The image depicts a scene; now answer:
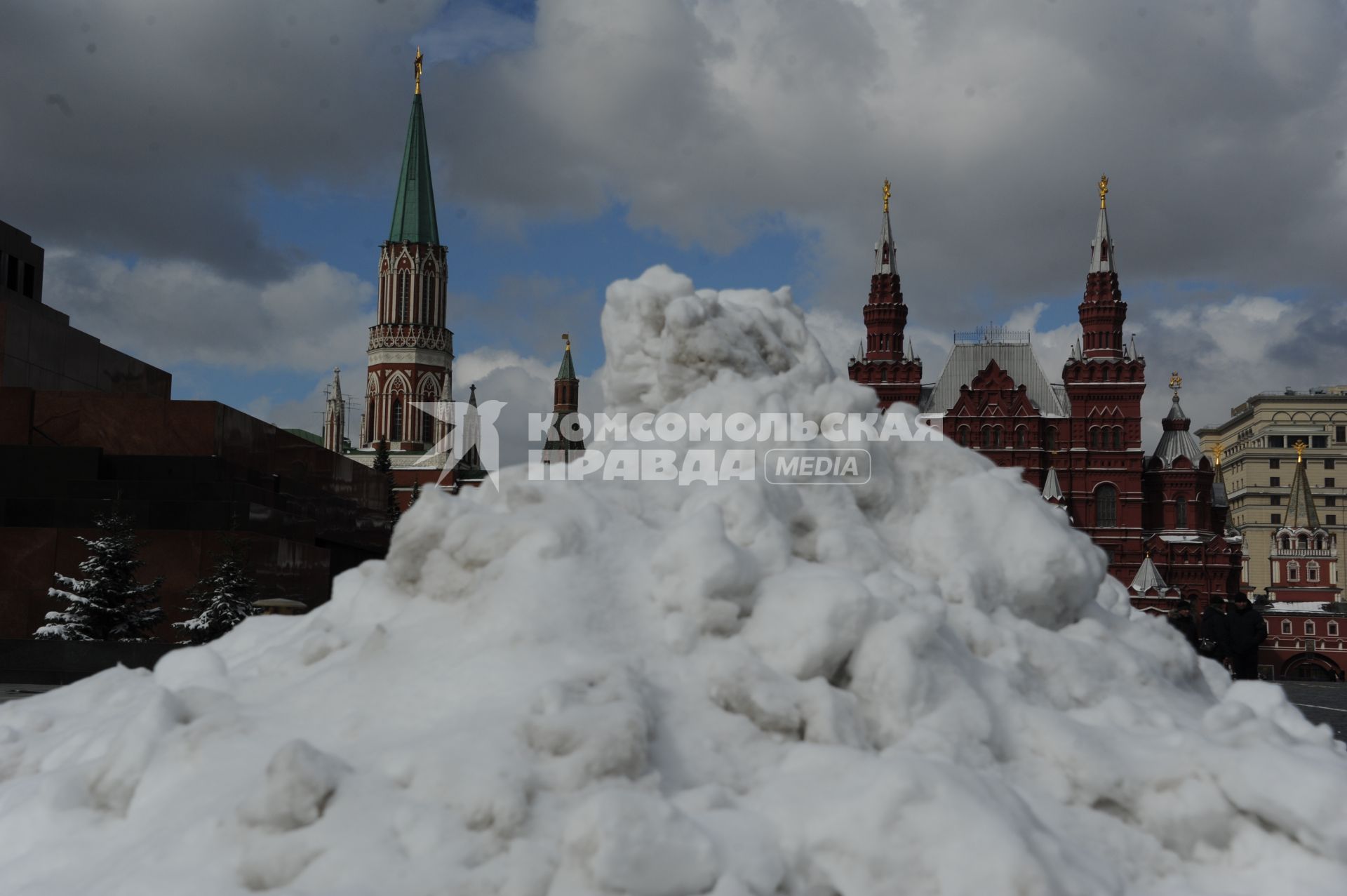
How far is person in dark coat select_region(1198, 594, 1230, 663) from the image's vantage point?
434 inches

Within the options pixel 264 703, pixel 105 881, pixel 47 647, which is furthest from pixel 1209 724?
pixel 47 647

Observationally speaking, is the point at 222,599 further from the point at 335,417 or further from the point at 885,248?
the point at 335,417

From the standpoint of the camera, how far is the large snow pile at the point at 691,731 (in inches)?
149

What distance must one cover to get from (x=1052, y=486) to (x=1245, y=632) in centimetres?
4242

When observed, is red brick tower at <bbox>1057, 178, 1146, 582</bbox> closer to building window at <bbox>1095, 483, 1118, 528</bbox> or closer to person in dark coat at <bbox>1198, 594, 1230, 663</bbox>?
building window at <bbox>1095, 483, 1118, 528</bbox>

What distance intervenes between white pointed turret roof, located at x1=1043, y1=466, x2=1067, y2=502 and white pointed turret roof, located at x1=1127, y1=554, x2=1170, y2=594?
4.57m

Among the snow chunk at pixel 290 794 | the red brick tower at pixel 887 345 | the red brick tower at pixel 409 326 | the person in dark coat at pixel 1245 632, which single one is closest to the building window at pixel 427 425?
the red brick tower at pixel 409 326

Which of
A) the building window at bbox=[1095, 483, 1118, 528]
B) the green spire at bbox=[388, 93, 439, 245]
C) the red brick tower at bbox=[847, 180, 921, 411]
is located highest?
the green spire at bbox=[388, 93, 439, 245]

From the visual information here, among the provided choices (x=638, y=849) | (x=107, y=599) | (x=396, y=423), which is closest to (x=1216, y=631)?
(x=638, y=849)

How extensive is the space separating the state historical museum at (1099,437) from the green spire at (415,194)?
35.2 m

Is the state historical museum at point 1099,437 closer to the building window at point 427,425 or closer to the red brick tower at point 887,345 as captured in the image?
the red brick tower at point 887,345

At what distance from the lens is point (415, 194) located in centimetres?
7900

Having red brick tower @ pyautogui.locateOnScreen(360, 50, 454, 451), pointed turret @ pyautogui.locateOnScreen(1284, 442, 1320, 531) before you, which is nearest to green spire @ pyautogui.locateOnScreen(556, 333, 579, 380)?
red brick tower @ pyautogui.locateOnScreen(360, 50, 454, 451)

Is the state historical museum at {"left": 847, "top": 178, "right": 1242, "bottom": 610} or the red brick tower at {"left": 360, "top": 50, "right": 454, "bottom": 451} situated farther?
the red brick tower at {"left": 360, "top": 50, "right": 454, "bottom": 451}
